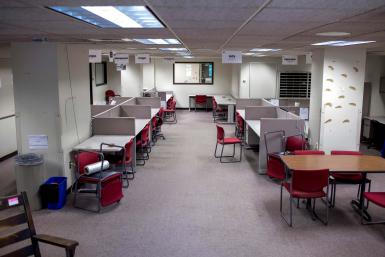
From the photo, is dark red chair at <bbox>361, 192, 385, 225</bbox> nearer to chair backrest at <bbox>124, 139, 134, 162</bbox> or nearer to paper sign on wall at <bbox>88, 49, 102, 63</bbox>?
chair backrest at <bbox>124, 139, 134, 162</bbox>

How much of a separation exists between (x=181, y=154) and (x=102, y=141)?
2406 mm

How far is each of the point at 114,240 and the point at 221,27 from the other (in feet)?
8.35

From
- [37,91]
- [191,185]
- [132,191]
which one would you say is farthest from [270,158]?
[37,91]

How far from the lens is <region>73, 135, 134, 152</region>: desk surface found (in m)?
5.59

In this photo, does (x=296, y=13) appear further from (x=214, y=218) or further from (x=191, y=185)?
(x=191, y=185)

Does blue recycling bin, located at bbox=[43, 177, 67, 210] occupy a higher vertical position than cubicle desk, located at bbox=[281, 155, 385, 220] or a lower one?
lower

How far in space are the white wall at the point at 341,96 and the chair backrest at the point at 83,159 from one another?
13.7 feet

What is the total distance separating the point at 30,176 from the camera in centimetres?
482

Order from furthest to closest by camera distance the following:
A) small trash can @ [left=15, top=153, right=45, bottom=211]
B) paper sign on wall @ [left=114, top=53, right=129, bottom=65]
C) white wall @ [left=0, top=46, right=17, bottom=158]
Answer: paper sign on wall @ [left=114, top=53, right=129, bottom=65] < white wall @ [left=0, top=46, right=17, bottom=158] < small trash can @ [left=15, top=153, right=45, bottom=211]

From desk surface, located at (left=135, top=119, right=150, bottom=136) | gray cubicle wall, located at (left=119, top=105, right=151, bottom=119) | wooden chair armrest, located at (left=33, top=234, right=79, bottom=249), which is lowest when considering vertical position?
wooden chair armrest, located at (left=33, top=234, right=79, bottom=249)

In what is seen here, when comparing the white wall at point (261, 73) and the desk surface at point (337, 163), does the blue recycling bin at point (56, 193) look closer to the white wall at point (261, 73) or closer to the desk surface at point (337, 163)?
the desk surface at point (337, 163)

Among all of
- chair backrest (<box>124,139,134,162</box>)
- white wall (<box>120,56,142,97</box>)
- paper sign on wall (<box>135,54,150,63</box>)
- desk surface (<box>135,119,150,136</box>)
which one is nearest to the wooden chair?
chair backrest (<box>124,139,134,162</box>)

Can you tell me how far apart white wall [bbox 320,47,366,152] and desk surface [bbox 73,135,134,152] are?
3655 mm

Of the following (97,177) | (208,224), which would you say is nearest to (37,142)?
(97,177)
